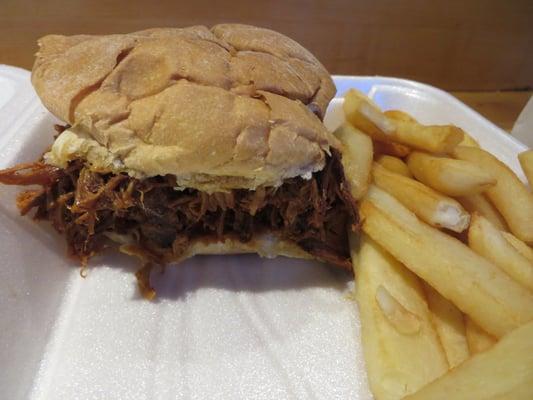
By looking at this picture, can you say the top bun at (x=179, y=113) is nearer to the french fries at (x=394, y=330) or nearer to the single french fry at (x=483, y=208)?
the french fries at (x=394, y=330)

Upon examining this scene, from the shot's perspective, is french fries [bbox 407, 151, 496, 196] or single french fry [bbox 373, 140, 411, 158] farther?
single french fry [bbox 373, 140, 411, 158]

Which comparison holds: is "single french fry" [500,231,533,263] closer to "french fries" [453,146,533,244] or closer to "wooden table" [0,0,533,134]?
"french fries" [453,146,533,244]

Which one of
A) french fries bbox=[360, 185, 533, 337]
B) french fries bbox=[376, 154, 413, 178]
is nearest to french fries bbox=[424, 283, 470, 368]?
french fries bbox=[360, 185, 533, 337]

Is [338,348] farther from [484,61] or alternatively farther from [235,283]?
[484,61]

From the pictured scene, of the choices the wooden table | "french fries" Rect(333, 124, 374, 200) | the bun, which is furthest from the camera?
the wooden table

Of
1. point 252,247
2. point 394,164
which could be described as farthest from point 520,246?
point 252,247

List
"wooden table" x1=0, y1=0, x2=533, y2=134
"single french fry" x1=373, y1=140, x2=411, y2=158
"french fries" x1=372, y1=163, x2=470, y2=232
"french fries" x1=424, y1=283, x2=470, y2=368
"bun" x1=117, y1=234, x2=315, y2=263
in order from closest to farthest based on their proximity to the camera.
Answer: "french fries" x1=424, y1=283, x2=470, y2=368
"french fries" x1=372, y1=163, x2=470, y2=232
"bun" x1=117, y1=234, x2=315, y2=263
"single french fry" x1=373, y1=140, x2=411, y2=158
"wooden table" x1=0, y1=0, x2=533, y2=134
